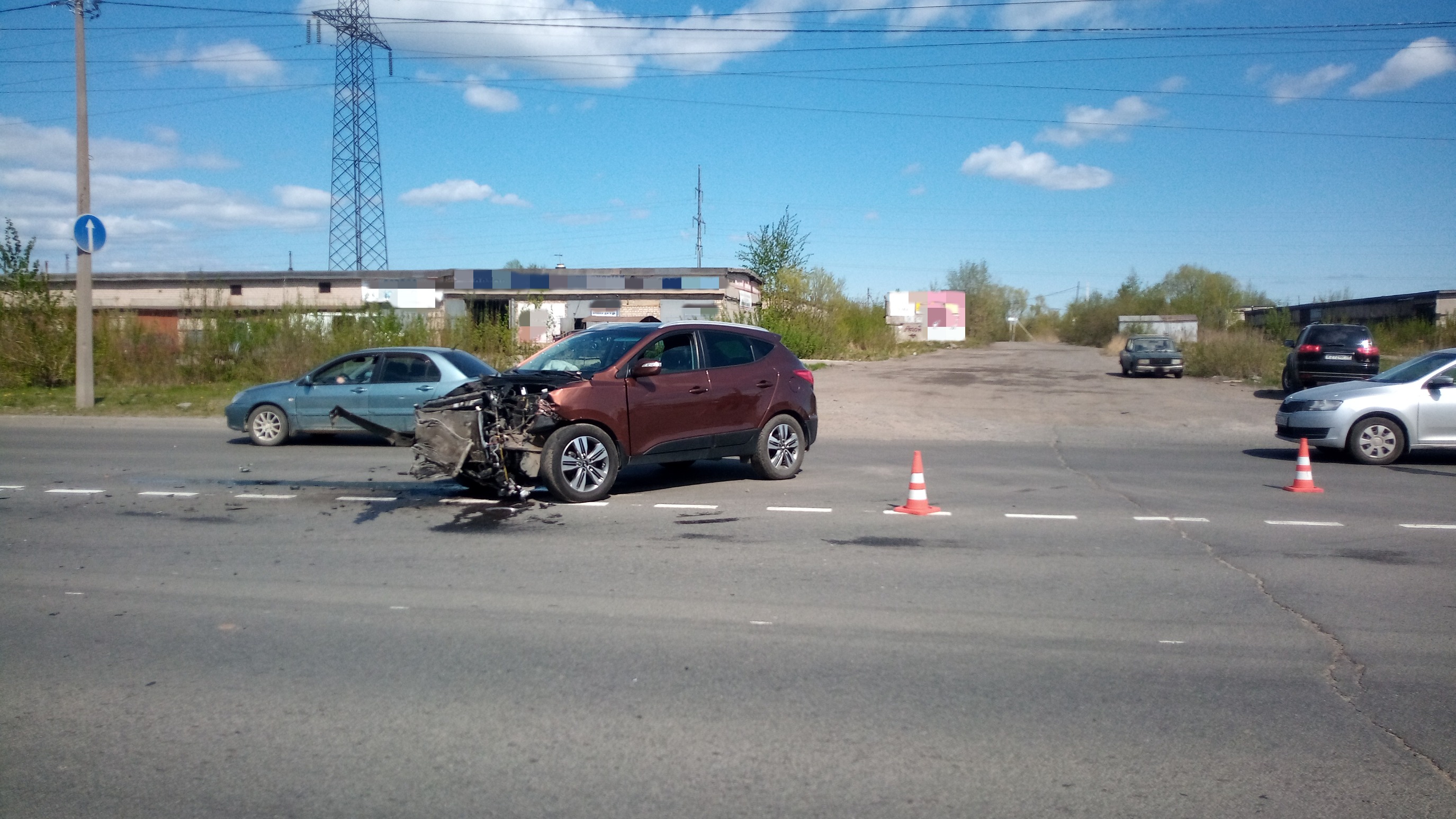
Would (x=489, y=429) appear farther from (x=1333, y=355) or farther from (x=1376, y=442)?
(x=1333, y=355)

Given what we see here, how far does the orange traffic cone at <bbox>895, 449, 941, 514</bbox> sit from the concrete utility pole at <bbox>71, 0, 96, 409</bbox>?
17.9 metres

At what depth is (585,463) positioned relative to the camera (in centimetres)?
1001

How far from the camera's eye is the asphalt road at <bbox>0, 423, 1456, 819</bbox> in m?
3.96

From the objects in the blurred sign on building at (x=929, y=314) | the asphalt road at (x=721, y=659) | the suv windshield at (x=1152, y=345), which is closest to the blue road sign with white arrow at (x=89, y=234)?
the asphalt road at (x=721, y=659)

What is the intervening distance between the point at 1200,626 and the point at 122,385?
84.5 ft

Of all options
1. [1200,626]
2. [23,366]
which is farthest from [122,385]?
[1200,626]

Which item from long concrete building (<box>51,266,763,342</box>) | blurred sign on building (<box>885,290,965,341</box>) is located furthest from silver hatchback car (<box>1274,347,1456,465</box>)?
blurred sign on building (<box>885,290,965,341</box>)

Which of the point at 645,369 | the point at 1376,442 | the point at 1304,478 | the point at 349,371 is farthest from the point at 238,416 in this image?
the point at 1376,442

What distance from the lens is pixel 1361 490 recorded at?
1143 cm

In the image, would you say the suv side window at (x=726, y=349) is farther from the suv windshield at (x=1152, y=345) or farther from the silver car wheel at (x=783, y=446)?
the suv windshield at (x=1152, y=345)

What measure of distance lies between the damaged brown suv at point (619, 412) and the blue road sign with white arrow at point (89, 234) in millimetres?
13318

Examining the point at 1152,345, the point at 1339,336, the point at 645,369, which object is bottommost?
the point at 645,369

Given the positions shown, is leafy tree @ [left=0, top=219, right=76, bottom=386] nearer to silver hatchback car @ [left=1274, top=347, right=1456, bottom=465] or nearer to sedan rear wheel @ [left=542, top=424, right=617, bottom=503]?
sedan rear wheel @ [left=542, top=424, right=617, bottom=503]

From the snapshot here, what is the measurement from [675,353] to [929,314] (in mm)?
94973
